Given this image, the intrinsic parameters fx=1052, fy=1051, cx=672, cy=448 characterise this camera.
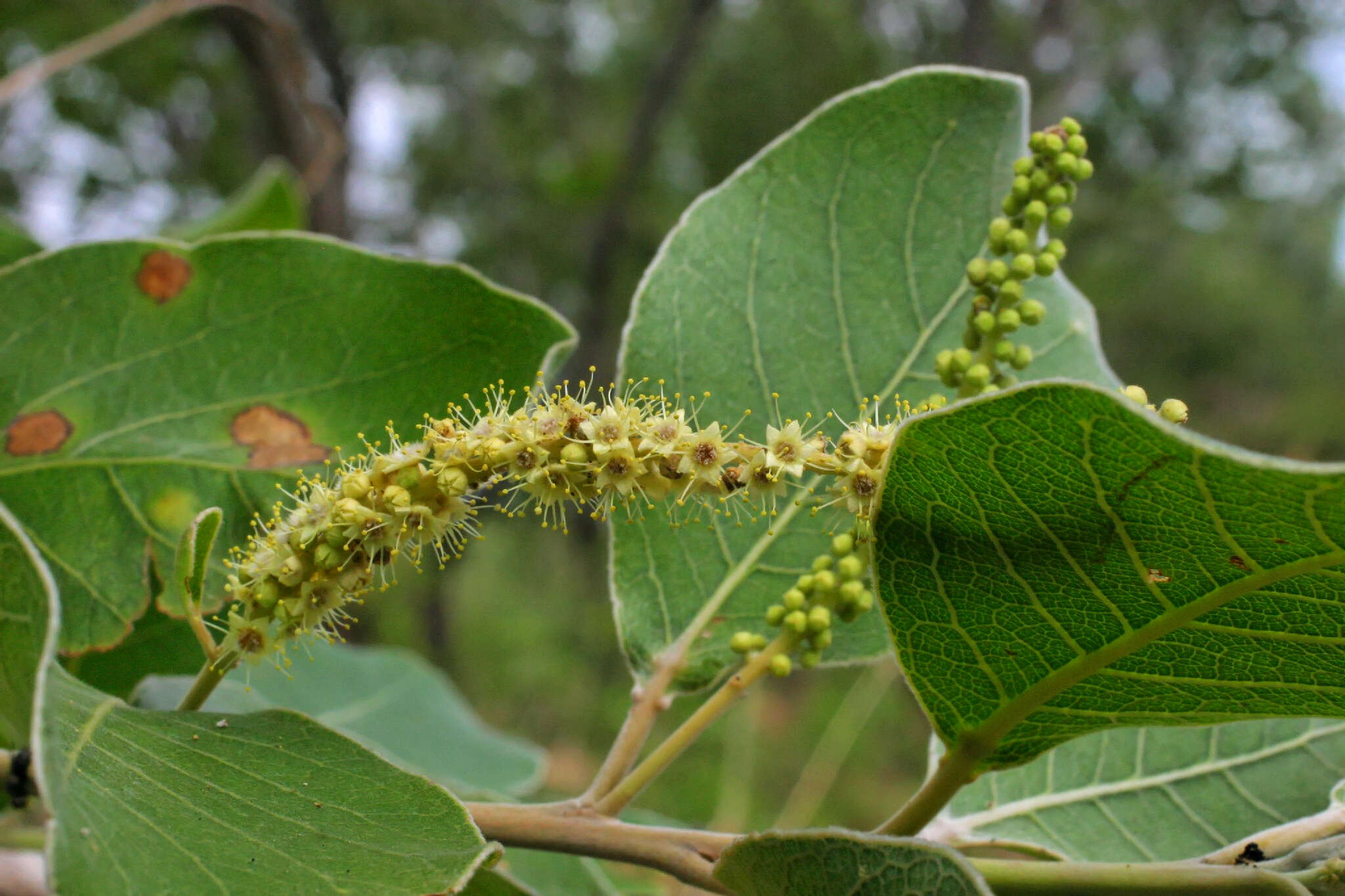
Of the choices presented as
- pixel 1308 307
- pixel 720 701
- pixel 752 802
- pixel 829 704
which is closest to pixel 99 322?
pixel 720 701

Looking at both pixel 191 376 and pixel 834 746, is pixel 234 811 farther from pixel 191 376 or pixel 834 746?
pixel 834 746

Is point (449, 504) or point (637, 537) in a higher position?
point (449, 504)

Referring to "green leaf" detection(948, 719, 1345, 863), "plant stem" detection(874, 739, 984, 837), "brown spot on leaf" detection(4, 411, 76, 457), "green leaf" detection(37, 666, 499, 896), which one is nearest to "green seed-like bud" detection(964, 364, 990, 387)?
"plant stem" detection(874, 739, 984, 837)

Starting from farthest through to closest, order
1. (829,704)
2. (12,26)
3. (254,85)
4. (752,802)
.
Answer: (829,704) → (752,802) → (12,26) → (254,85)

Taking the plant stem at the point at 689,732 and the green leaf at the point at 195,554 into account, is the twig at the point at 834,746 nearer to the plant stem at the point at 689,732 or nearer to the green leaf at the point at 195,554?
the plant stem at the point at 689,732

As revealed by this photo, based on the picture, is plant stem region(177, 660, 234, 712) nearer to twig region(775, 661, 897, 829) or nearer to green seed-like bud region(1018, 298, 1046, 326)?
green seed-like bud region(1018, 298, 1046, 326)

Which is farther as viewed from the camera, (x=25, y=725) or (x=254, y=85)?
Result: (x=254, y=85)

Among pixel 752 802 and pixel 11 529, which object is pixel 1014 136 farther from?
pixel 752 802
